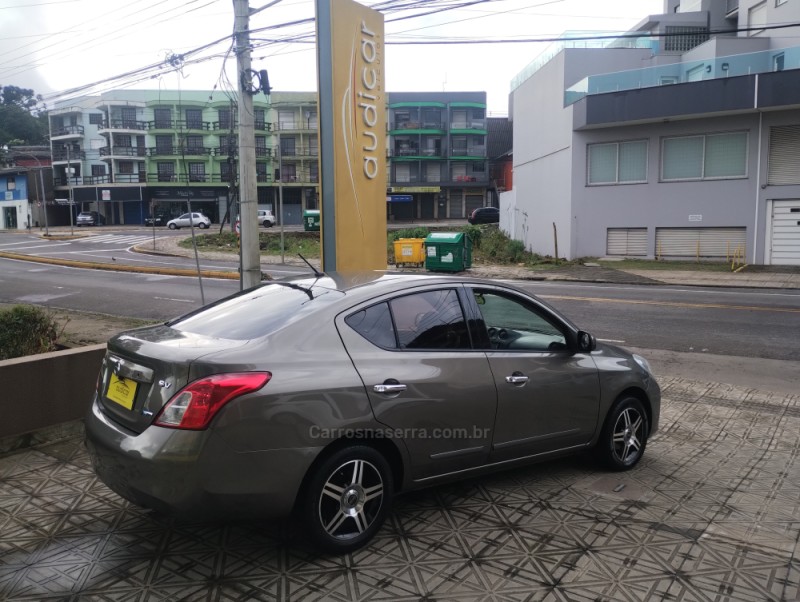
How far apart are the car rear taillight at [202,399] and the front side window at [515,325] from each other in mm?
1765

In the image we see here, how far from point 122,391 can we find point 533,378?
253cm

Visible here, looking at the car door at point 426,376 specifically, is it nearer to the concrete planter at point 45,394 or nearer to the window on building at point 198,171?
the concrete planter at point 45,394

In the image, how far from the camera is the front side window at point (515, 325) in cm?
472

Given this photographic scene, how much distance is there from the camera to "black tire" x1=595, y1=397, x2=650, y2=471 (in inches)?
200

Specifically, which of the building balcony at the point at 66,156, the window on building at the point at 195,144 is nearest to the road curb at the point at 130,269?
the window on building at the point at 195,144

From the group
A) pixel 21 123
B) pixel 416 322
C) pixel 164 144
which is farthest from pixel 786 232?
pixel 21 123

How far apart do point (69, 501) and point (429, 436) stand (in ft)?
7.91

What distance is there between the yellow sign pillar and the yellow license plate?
5653 mm

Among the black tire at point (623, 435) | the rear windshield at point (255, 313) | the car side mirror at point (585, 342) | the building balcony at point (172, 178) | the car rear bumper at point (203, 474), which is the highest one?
the building balcony at point (172, 178)

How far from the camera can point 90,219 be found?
211ft

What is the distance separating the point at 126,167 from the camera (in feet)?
230

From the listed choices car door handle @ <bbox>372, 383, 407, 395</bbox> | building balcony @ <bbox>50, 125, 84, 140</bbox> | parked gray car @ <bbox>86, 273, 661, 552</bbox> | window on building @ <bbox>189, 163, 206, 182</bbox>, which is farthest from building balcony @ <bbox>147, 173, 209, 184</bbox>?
car door handle @ <bbox>372, 383, 407, 395</bbox>

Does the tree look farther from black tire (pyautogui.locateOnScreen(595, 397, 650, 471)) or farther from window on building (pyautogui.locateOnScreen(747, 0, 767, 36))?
black tire (pyautogui.locateOnScreen(595, 397, 650, 471))

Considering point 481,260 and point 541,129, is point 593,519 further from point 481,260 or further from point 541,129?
point 541,129
